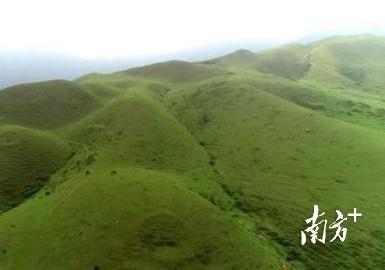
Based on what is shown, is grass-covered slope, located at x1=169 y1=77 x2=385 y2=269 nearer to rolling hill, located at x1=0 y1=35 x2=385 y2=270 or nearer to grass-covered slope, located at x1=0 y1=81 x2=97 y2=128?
rolling hill, located at x1=0 y1=35 x2=385 y2=270

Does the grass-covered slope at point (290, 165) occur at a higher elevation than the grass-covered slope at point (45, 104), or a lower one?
lower

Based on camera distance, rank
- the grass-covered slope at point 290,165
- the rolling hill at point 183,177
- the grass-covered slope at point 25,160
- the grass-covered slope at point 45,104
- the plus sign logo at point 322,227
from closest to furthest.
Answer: the rolling hill at point 183,177 < the plus sign logo at point 322,227 < the grass-covered slope at point 290,165 < the grass-covered slope at point 25,160 < the grass-covered slope at point 45,104

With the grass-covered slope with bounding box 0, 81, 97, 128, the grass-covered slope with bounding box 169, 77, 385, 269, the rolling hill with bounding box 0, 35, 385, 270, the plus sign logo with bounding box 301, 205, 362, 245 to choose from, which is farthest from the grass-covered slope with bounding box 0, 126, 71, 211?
the plus sign logo with bounding box 301, 205, 362, 245

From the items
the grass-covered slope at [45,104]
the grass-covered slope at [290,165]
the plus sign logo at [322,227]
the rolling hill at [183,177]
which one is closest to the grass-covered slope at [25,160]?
the rolling hill at [183,177]

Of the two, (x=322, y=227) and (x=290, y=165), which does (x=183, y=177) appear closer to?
(x=290, y=165)

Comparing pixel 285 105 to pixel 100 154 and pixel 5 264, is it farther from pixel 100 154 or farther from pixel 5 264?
pixel 5 264

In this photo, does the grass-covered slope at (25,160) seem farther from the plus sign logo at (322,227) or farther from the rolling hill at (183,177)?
the plus sign logo at (322,227)
